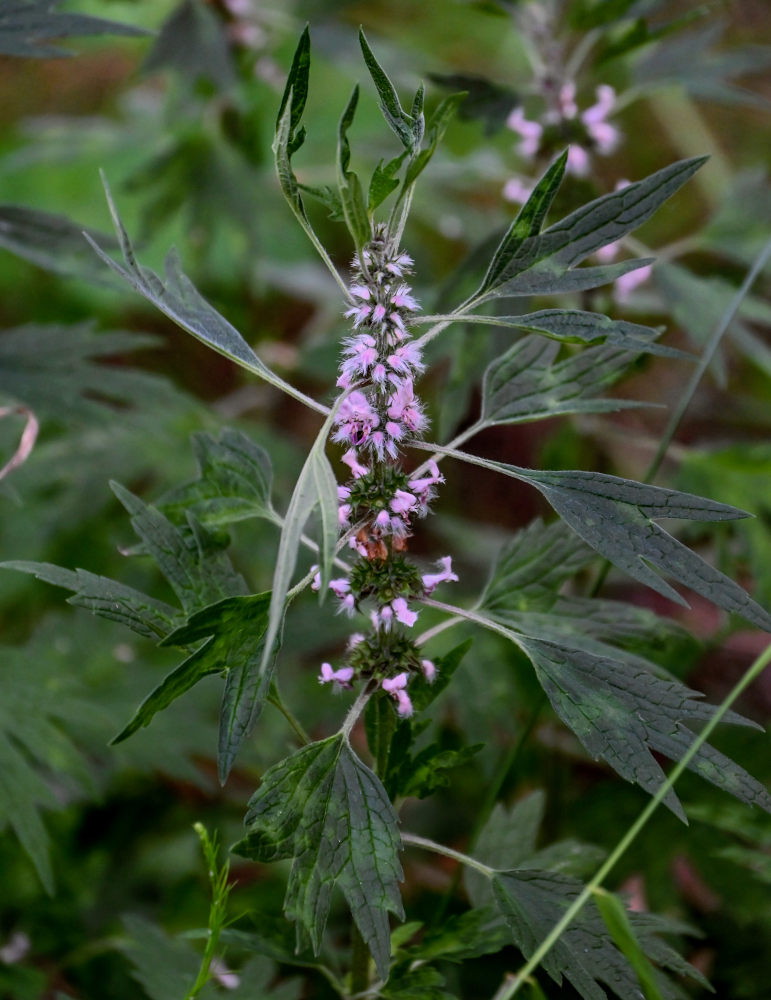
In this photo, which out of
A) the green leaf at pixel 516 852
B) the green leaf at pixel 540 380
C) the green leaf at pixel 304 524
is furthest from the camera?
the green leaf at pixel 516 852

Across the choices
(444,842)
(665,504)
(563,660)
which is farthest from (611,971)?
(444,842)

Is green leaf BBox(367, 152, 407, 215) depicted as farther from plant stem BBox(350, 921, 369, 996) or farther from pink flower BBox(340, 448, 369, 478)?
plant stem BBox(350, 921, 369, 996)

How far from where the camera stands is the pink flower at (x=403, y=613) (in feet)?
2.94

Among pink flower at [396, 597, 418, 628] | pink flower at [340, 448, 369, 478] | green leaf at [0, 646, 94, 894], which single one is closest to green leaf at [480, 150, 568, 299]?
pink flower at [340, 448, 369, 478]

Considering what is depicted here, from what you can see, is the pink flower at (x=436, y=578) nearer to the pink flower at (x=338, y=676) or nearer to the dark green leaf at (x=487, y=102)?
the pink flower at (x=338, y=676)

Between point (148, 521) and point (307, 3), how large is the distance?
1721 millimetres

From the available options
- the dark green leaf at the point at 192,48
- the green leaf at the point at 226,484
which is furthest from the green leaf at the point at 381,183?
the dark green leaf at the point at 192,48

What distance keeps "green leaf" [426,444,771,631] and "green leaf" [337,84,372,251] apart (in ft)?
0.99

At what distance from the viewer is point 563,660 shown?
0.92 meters

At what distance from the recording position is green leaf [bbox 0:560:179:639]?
2.90ft

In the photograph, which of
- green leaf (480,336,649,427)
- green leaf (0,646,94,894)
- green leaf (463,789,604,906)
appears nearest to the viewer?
green leaf (480,336,649,427)

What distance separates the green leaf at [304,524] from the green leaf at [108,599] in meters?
0.19

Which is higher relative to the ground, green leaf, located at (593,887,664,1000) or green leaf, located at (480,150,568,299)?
green leaf, located at (480,150,568,299)

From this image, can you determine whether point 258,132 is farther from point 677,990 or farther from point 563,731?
point 677,990
